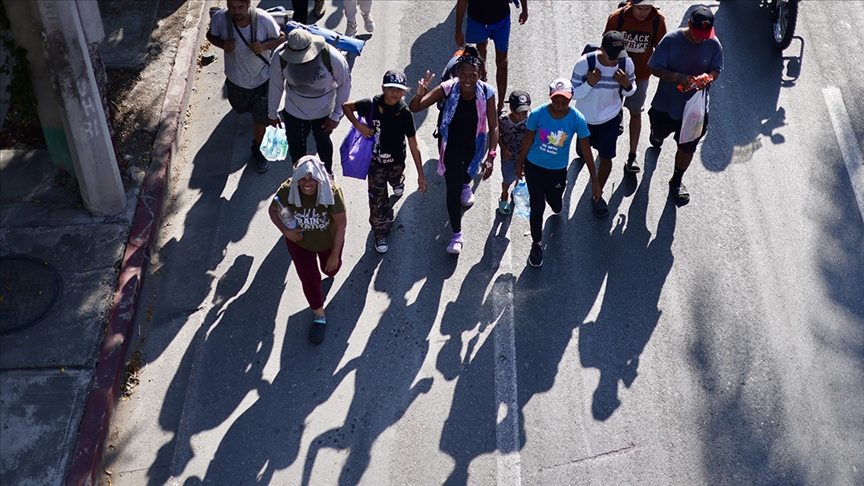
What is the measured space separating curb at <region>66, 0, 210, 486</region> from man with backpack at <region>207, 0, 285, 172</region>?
1.02 m

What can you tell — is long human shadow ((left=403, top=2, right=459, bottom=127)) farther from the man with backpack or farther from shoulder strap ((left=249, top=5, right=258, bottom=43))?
shoulder strap ((left=249, top=5, right=258, bottom=43))

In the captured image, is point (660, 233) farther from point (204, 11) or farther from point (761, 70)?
point (204, 11)

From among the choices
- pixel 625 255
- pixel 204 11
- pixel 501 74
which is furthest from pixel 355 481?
pixel 204 11

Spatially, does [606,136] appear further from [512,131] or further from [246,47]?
[246,47]

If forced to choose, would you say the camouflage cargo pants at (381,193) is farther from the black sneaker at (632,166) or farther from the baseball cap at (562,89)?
the black sneaker at (632,166)

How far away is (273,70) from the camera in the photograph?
758 cm

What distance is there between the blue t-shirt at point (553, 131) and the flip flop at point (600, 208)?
1.21 meters

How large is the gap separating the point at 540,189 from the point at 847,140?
4084 millimetres

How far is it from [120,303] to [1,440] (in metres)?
1.49

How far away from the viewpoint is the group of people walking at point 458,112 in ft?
23.1

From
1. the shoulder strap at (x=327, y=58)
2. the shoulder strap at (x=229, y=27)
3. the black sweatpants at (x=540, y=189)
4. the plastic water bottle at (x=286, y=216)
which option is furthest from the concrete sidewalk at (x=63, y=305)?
the black sweatpants at (x=540, y=189)

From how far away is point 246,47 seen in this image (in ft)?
26.5

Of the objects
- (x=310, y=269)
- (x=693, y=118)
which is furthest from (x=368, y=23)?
(x=310, y=269)

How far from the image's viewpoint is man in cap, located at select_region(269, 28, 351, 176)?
7355 mm
